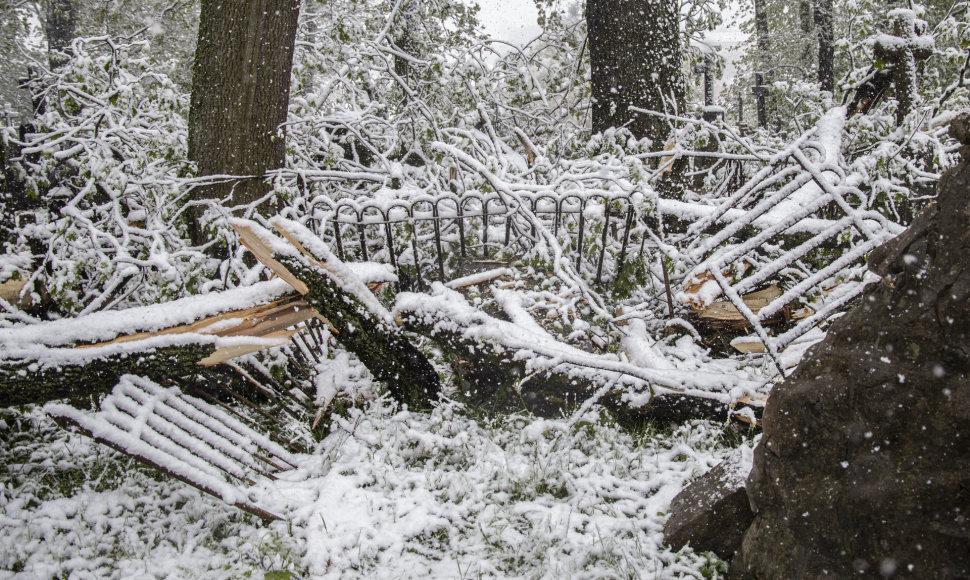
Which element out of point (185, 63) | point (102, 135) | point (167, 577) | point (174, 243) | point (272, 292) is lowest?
point (167, 577)

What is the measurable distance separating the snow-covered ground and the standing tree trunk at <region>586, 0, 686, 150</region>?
2975mm

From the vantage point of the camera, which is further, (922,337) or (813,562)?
(813,562)

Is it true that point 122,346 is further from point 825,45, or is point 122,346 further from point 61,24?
point 61,24

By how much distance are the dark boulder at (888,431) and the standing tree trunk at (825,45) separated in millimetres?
11557

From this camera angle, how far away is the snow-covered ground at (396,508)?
211cm

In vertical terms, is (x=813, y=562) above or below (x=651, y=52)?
below

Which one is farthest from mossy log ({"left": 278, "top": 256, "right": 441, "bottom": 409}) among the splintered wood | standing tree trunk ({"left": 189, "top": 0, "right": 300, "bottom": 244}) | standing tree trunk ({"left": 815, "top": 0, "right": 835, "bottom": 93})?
standing tree trunk ({"left": 815, "top": 0, "right": 835, "bottom": 93})

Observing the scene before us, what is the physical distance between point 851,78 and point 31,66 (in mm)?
7305

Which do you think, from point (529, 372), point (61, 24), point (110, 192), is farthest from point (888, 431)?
point (61, 24)

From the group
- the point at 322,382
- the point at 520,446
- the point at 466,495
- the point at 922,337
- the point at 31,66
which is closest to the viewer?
the point at 922,337

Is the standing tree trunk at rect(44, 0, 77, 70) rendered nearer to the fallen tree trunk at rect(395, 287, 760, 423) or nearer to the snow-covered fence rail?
the snow-covered fence rail

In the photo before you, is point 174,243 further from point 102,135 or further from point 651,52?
point 651,52

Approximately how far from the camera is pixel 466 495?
98.8 inches

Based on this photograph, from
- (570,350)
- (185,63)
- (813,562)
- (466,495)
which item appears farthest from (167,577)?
(185,63)
